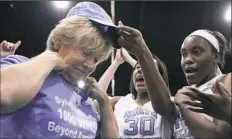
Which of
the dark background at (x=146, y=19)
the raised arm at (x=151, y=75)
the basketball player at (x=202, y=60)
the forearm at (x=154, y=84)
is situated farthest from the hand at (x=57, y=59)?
the dark background at (x=146, y=19)

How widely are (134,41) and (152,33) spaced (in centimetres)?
297

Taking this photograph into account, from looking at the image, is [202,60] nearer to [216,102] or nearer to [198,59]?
[198,59]

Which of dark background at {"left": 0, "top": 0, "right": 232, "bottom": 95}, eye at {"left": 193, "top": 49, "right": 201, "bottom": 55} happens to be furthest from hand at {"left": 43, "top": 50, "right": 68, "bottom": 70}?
dark background at {"left": 0, "top": 0, "right": 232, "bottom": 95}

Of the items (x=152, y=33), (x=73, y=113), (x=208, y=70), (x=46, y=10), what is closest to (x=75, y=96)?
(x=73, y=113)

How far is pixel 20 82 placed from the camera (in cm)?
71

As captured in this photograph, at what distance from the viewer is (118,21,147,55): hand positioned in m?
1.09

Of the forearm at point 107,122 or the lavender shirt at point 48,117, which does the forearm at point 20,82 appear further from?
the forearm at point 107,122

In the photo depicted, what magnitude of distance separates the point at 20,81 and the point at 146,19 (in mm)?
3214

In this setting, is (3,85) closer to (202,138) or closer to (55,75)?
(55,75)

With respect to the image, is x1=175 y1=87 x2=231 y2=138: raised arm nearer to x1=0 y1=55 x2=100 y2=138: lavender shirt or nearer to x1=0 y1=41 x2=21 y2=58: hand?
x1=0 y1=55 x2=100 y2=138: lavender shirt

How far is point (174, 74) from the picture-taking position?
17.6 ft

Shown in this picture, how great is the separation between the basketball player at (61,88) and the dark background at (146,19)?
2.25 meters

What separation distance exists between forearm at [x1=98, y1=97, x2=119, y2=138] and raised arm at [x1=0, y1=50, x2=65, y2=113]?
0.29m

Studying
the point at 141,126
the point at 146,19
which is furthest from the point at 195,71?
the point at 146,19
